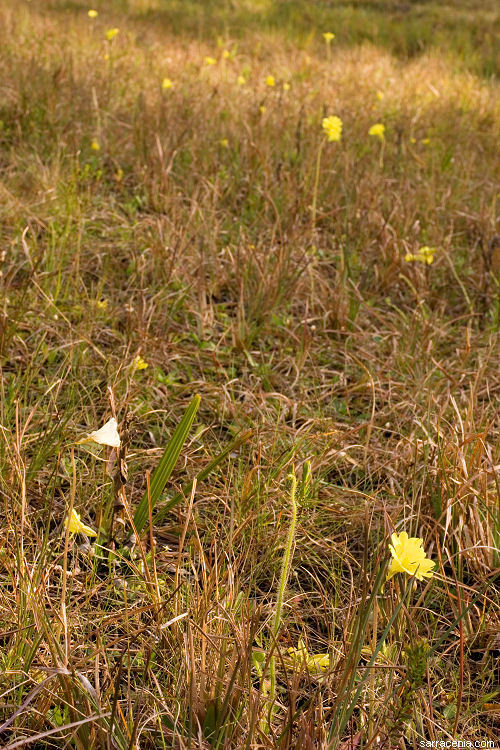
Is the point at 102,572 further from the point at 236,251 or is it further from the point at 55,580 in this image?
the point at 236,251

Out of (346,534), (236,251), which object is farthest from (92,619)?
(236,251)

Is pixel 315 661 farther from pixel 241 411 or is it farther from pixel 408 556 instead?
pixel 241 411

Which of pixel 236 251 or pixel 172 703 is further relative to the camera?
pixel 236 251

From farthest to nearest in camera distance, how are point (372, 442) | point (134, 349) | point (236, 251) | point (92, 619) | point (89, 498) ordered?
point (236, 251)
point (134, 349)
point (372, 442)
point (89, 498)
point (92, 619)

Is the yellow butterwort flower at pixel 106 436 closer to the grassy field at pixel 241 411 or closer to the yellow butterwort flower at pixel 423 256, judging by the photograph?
the grassy field at pixel 241 411

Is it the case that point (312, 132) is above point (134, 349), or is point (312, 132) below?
above

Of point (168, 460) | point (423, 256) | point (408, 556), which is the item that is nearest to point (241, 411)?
point (168, 460)

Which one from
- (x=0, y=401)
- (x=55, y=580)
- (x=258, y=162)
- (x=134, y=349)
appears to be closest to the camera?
(x=55, y=580)

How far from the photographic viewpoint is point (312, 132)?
3830 mm

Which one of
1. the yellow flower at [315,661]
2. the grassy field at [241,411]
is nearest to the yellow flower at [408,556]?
the grassy field at [241,411]

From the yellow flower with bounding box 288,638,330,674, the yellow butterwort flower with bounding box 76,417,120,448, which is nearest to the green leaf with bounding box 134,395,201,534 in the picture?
the yellow butterwort flower with bounding box 76,417,120,448

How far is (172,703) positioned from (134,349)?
4.20ft

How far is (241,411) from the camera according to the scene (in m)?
1.97

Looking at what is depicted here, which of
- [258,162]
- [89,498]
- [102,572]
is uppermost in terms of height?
[258,162]
